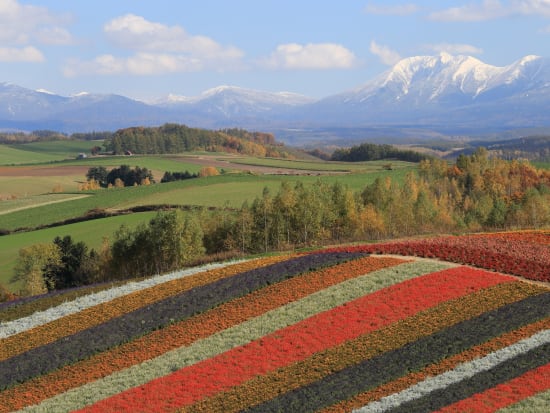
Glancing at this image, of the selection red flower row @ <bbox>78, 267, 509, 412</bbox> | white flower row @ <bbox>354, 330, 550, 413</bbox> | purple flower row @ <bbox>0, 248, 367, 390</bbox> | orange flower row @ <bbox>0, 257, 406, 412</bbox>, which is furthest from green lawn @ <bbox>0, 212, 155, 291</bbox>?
white flower row @ <bbox>354, 330, 550, 413</bbox>

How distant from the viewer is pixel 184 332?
102 feet

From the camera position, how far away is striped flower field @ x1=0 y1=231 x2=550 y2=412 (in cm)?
2373

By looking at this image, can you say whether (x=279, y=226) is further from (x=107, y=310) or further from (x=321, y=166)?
(x=321, y=166)

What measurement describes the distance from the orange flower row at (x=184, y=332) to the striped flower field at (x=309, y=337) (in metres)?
0.10

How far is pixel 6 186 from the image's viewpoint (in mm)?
122938

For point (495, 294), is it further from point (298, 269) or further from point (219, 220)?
point (219, 220)

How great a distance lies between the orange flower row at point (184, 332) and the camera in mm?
27250

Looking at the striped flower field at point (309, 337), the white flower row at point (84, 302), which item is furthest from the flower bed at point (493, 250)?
the white flower row at point (84, 302)

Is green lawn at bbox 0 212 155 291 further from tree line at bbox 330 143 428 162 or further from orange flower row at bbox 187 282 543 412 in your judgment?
tree line at bbox 330 143 428 162

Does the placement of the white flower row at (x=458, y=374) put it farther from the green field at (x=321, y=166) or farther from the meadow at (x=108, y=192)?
the green field at (x=321, y=166)

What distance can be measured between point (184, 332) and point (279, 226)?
118 feet

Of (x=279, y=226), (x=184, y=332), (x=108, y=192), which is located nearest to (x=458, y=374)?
(x=184, y=332)

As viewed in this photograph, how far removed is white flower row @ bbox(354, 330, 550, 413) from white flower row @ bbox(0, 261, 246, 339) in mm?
20789

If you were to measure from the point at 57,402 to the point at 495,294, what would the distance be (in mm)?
19905
